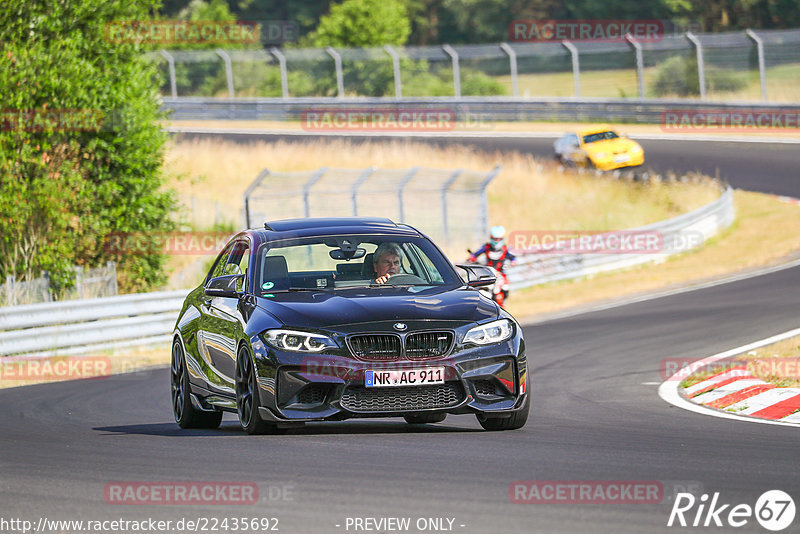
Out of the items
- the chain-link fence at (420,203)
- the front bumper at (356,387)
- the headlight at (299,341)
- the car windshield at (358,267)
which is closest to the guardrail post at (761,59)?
the chain-link fence at (420,203)

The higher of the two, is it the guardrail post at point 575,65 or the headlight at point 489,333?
the headlight at point 489,333

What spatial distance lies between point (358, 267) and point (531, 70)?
136 ft

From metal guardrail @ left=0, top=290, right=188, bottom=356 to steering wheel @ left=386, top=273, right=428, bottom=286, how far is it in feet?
32.3

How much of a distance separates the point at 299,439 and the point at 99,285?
1479cm

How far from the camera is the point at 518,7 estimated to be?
7644cm

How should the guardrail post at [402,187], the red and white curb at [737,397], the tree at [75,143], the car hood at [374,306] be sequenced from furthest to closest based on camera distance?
the guardrail post at [402,187] → the tree at [75,143] → the red and white curb at [737,397] → the car hood at [374,306]

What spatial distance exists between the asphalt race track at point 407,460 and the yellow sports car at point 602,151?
25.2 meters

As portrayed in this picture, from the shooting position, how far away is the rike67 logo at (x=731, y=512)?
565 centimetres

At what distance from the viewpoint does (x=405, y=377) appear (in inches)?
324

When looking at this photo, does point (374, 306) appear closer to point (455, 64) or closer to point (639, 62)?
point (639, 62)

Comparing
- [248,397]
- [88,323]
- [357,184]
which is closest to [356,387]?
[248,397]

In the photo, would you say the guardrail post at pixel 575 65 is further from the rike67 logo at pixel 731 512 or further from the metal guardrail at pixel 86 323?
the rike67 logo at pixel 731 512

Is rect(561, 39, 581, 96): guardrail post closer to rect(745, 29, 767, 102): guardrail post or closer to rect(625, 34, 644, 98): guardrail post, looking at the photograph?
rect(625, 34, 644, 98): guardrail post

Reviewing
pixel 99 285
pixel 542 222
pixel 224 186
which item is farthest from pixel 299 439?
pixel 224 186
